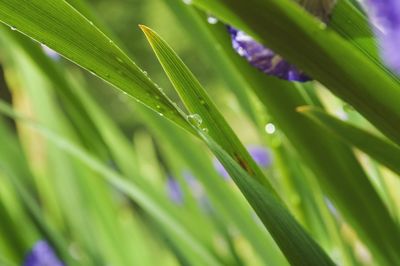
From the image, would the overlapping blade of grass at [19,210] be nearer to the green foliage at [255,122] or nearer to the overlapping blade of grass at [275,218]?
the green foliage at [255,122]

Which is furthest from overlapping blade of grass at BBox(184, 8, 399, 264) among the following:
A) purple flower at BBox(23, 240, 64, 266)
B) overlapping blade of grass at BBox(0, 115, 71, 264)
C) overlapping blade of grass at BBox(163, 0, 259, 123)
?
purple flower at BBox(23, 240, 64, 266)

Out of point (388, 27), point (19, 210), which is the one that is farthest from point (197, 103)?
point (19, 210)

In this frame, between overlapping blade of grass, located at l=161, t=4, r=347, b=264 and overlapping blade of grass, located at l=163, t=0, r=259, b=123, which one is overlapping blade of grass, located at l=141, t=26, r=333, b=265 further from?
overlapping blade of grass, located at l=163, t=0, r=259, b=123

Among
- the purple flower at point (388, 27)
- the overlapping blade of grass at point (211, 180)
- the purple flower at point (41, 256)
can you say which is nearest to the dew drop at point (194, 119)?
the purple flower at point (388, 27)

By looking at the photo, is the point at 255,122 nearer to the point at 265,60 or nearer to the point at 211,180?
the point at 211,180

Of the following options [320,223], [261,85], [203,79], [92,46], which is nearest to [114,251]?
[320,223]

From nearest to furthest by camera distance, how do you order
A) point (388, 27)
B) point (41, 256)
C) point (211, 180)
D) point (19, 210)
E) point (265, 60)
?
point (388, 27)
point (265, 60)
point (211, 180)
point (41, 256)
point (19, 210)

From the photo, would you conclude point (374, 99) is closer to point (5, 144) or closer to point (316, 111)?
point (316, 111)
